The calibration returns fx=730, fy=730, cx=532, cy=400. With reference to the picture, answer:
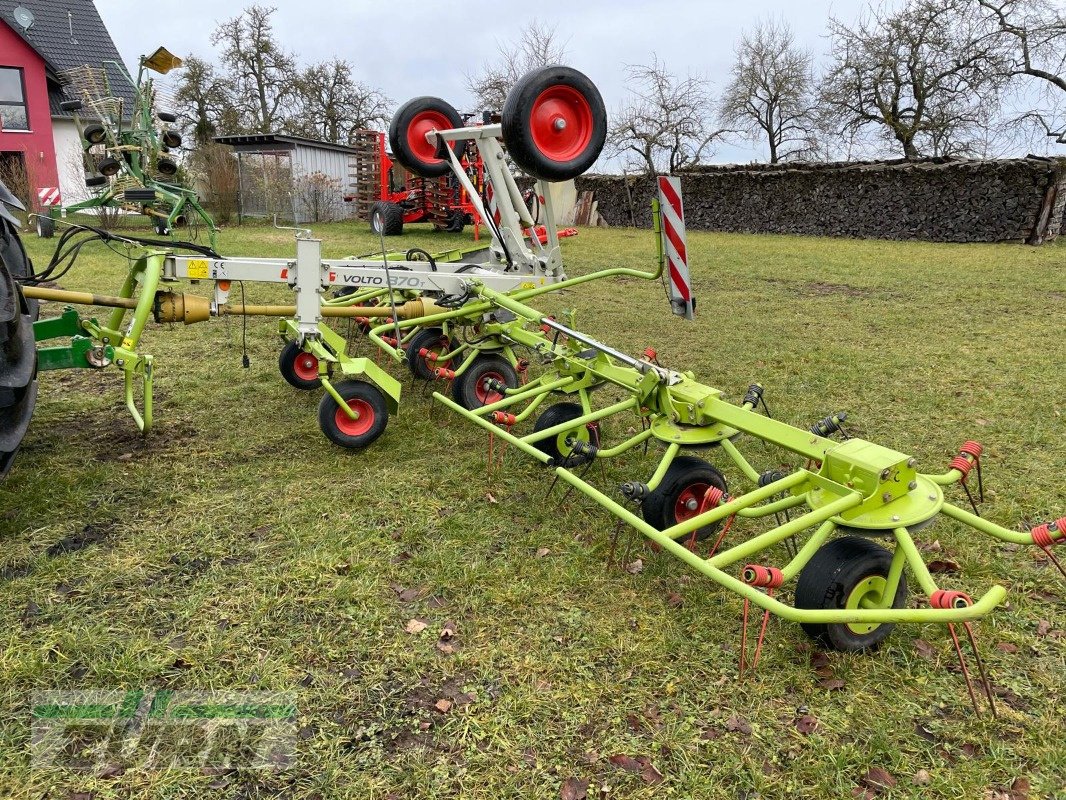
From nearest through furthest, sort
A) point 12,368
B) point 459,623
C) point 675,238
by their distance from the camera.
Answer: point 459,623
point 12,368
point 675,238

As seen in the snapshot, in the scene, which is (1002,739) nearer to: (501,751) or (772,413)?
(501,751)

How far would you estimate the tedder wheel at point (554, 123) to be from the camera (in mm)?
4637

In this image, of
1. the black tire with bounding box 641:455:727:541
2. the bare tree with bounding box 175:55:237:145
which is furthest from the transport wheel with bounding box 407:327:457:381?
the bare tree with bounding box 175:55:237:145

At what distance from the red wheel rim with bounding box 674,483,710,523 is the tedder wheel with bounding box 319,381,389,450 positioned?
6.00 ft

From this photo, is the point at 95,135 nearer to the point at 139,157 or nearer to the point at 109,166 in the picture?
the point at 139,157

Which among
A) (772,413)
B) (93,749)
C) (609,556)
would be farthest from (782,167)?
(93,749)

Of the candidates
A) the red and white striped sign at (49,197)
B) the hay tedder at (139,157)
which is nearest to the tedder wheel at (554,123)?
the hay tedder at (139,157)

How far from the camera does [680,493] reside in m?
3.19

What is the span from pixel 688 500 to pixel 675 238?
1707 mm

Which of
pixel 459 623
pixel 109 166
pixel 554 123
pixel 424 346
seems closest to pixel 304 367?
pixel 424 346

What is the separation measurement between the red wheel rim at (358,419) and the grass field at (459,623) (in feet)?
0.51

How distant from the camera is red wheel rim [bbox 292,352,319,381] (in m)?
5.35

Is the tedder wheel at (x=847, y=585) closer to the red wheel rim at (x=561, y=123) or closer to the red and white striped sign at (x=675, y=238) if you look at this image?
the red and white striped sign at (x=675, y=238)

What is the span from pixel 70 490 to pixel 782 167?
21267mm
